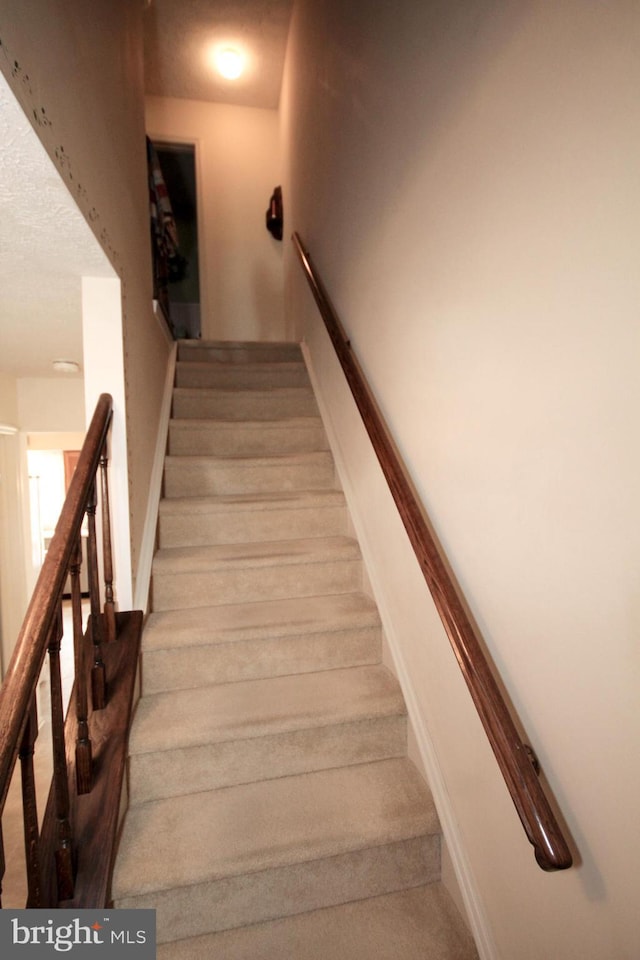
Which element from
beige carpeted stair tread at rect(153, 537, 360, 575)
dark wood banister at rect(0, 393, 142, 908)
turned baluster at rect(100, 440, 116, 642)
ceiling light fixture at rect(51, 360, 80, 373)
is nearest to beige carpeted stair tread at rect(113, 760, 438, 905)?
dark wood banister at rect(0, 393, 142, 908)

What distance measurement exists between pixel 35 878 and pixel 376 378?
173 cm

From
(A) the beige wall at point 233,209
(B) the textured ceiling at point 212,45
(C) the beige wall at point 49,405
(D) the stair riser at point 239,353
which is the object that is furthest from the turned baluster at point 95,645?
(B) the textured ceiling at point 212,45

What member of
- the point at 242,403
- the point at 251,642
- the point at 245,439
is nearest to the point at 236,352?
the point at 242,403

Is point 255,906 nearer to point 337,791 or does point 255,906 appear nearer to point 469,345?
point 337,791

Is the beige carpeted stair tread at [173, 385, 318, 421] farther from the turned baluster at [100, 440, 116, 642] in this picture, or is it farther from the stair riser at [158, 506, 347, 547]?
the turned baluster at [100, 440, 116, 642]

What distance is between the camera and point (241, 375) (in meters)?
3.09

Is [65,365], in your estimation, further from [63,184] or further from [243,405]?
[63,184]

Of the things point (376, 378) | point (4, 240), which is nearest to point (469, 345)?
point (376, 378)

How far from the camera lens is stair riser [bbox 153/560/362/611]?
1.89 metres

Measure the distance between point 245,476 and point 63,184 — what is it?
4.90ft

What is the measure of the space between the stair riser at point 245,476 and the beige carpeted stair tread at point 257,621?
2.21 feet

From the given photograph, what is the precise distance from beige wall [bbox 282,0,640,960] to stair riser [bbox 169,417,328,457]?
3.37 feet

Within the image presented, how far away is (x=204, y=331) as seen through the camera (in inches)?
177

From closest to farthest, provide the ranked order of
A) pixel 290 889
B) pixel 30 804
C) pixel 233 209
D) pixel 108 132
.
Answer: pixel 30 804, pixel 290 889, pixel 108 132, pixel 233 209
